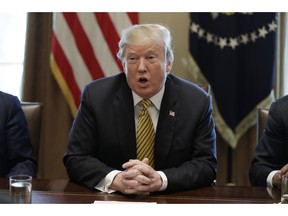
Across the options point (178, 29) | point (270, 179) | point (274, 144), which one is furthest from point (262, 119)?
point (178, 29)

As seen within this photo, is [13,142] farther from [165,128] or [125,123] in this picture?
[165,128]

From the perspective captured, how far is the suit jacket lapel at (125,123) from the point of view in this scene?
230 cm

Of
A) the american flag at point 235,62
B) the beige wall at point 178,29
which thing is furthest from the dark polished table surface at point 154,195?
the beige wall at point 178,29

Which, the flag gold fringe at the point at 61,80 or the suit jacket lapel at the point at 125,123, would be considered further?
the flag gold fringe at the point at 61,80

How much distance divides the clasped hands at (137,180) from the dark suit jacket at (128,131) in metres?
0.28

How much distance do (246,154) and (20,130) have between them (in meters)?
2.00

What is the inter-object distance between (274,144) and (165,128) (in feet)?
1.77

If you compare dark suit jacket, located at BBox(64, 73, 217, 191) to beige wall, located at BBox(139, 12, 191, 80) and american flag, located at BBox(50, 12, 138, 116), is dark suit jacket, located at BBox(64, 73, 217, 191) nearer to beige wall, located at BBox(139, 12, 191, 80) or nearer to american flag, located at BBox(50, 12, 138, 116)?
american flag, located at BBox(50, 12, 138, 116)

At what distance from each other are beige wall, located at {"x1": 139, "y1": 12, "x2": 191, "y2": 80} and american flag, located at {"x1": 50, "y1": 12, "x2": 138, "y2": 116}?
→ 205 mm

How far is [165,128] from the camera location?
2.31 m

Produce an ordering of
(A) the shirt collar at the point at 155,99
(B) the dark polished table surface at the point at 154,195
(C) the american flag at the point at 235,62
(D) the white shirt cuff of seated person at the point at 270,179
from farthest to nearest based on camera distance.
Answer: (C) the american flag at the point at 235,62 → (A) the shirt collar at the point at 155,99 → (D) the white shirt cuff of seated person at the point at 270,179 → (B) the dark polished table surface at the point at 154,195

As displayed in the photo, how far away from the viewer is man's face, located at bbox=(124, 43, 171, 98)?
227 centimetres

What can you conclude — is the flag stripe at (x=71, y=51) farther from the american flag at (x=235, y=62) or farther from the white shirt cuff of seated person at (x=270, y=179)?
the white shirt cuff of seated person at (x=270, y=179)

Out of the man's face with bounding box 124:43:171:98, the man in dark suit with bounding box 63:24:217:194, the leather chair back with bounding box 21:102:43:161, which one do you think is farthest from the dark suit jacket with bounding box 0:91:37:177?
the man's face with bounding box 124:43:171:98
